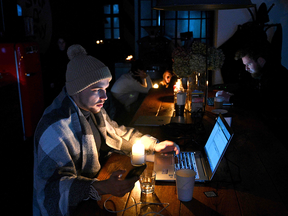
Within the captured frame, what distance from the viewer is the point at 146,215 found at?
41.2 inches

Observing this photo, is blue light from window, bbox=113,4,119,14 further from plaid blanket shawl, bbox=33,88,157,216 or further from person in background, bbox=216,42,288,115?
plaid blanket shawl, bbox=33,88,157,216

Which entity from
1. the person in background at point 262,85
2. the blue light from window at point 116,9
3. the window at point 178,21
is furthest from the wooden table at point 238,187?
the blue light from window at point 116,9

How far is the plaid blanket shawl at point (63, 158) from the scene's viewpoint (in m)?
1.13

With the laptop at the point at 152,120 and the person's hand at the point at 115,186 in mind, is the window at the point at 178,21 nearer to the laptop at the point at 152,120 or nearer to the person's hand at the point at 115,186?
the laptop at the point at 152,120

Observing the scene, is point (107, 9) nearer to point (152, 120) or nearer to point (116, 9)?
point (116, 9)

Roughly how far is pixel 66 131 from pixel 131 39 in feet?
24.7

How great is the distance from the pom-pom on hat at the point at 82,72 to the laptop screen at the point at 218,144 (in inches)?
25.9

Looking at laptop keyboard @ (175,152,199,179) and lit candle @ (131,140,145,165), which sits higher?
lit candle @ (131,140,145,165)

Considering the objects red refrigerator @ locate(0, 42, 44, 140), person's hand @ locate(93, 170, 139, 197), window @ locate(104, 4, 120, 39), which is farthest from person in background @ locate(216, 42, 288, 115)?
window @ locate(104, 4, 120, 39)

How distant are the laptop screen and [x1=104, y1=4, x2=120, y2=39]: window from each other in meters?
7.89

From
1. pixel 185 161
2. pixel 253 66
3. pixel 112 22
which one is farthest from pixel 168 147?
pixel 112 22

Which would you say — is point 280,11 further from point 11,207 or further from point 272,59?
point 11,207

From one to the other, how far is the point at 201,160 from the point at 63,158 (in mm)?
722

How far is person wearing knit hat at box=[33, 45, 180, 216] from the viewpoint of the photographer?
114cm
